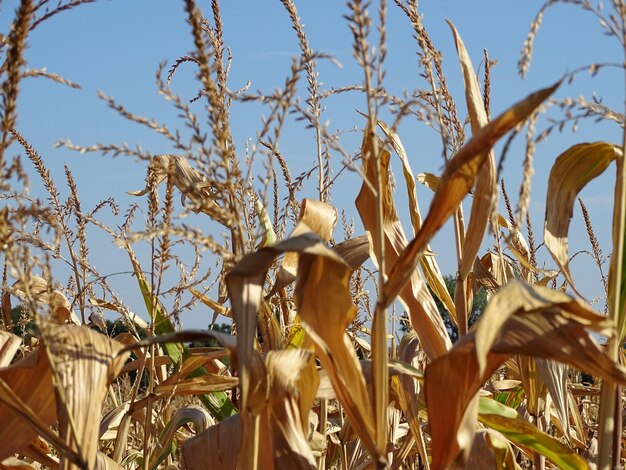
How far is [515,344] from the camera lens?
1253 millimetres

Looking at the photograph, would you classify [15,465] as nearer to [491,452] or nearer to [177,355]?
[177,355]

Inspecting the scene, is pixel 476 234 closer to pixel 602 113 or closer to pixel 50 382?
pixel 602 113

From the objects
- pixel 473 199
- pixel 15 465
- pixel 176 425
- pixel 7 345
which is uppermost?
pixel 473 199

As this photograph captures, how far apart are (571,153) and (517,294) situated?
64cm

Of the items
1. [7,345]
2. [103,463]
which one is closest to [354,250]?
[103,463]

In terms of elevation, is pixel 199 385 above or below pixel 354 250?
below

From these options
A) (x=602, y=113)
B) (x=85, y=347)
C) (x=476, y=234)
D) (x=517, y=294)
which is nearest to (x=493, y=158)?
(x=476, y=234)

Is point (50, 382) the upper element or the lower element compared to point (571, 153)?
lower

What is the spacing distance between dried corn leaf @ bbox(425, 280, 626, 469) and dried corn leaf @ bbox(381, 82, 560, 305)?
0.13 metres

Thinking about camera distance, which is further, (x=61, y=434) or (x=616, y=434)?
(x=616, y=434)

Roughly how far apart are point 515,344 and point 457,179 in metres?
0.25

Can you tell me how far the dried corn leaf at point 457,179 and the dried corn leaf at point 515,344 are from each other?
13 cm

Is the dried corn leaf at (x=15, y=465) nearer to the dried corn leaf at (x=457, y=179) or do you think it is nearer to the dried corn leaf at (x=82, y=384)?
the dried corn leaf at (x=82, y=384)

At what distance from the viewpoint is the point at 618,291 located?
1327mm
